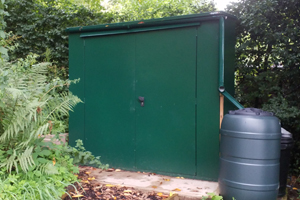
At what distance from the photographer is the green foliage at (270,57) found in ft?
15.1

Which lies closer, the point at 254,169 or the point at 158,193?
the point at 254,169

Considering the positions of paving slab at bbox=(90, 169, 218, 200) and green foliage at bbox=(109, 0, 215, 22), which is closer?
paving slab at bbox=(90, 169, 218, 200)

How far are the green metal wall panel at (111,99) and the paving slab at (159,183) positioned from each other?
377mm

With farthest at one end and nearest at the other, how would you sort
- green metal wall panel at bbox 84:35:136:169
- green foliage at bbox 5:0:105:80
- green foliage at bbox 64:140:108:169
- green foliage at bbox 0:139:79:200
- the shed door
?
green foliage at bbox 5:0:105:80
green metal wall panel at bbox 84:35:136:169
the shed door
green foliage at bbox 64:140:108:169
green foliage at bbox 0:139:79:200

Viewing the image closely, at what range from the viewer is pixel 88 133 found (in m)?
4.80

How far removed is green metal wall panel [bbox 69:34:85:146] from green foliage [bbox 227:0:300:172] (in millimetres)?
2719

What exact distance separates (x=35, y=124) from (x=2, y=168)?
1.65 ft

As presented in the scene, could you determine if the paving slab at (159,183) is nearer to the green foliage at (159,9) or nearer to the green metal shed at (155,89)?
the green metal shed at (155,89)

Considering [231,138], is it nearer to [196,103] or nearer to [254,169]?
→ [254,169]

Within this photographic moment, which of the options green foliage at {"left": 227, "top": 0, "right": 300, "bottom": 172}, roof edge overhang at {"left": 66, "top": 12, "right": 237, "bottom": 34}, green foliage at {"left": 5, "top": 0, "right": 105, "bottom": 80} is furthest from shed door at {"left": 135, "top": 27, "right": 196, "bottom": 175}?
green foliage at {"left": 5, "top": 0, "right": 105, "bottom": 80}

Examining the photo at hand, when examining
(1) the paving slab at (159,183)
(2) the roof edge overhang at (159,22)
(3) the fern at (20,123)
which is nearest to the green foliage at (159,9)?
(2) the roof edge overhang at (159,22)

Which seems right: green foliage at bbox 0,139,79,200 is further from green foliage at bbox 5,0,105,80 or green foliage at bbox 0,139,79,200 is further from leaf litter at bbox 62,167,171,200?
green foliage at bbox 5,0,105,80

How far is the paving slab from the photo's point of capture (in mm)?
3438

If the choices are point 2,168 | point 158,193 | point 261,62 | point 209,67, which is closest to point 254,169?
point 158,193
